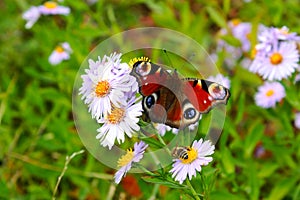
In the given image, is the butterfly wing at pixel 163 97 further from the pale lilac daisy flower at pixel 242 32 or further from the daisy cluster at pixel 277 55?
the pale lilac daisy flower at pixel 242 32

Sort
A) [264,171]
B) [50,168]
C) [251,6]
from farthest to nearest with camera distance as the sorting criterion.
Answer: [251,6] < [50,168] < [264,171]

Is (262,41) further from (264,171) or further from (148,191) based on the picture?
(148,191)

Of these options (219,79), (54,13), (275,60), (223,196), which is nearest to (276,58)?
(275,60)

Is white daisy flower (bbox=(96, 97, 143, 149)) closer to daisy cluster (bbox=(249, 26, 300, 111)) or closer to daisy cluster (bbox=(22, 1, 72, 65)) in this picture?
daisy cluster (bbox=(249, 26, 300, 111))

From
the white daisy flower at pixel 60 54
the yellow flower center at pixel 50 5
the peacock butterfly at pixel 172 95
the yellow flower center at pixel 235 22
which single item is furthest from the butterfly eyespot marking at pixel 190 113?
the yellow flower center at pixel 235 22

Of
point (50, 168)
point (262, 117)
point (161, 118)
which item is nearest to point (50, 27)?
point (50, 168)

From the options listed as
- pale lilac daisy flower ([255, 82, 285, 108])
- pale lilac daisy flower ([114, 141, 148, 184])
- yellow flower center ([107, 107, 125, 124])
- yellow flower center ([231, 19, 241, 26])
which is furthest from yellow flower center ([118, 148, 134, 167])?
yellow flower center ([231, 19, 241, 26])
